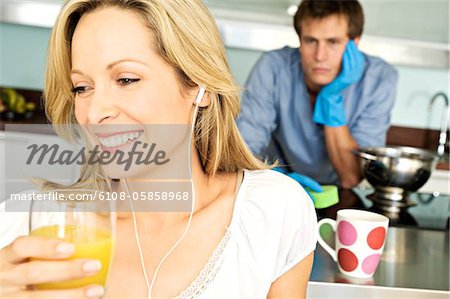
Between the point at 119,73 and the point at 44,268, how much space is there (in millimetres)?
441

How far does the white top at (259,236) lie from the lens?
3.39ft

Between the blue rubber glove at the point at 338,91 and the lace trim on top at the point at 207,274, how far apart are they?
1.29m

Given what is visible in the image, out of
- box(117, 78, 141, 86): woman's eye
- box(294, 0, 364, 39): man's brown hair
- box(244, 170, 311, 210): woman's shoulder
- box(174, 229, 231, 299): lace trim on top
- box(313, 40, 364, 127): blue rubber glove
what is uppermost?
box(294, 0, 364, 39): man's brown hair

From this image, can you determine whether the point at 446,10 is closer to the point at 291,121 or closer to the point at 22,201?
the point at 291,121

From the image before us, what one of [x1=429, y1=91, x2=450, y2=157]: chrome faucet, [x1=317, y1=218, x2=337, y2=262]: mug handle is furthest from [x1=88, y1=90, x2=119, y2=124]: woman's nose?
[x1=429, y1=91, x2=450, y2=157]: chrome faucet

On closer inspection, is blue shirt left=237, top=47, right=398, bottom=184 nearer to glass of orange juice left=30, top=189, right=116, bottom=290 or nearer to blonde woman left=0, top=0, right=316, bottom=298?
blonde woman left=0, top=0, right=316, bottom=298

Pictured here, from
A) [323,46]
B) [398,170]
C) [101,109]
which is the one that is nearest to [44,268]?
[101,109]

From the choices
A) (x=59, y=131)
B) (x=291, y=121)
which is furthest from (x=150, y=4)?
(x=291, y=121)

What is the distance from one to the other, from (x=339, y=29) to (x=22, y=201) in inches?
57.9

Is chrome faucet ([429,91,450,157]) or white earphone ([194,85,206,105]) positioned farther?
chrome faucet ([429,91,450,157])

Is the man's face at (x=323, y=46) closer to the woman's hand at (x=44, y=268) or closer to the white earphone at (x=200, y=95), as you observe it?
the white earphone at (x=200, y=95)

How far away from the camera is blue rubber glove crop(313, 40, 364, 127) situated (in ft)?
7.31

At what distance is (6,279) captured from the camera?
690 millimetres

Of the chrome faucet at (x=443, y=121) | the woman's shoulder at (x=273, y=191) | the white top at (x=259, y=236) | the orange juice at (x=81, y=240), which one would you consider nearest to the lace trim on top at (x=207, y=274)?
the white top at (x=259, y=236)
